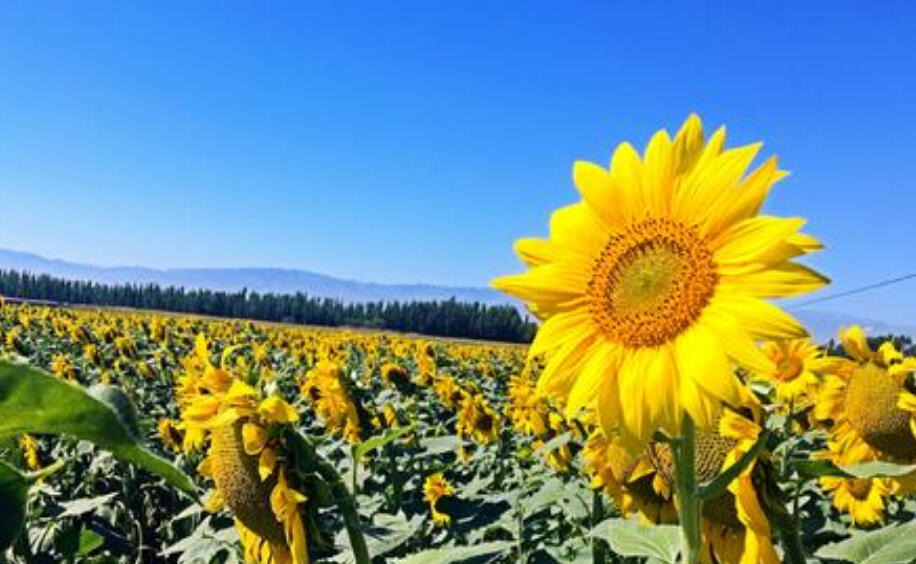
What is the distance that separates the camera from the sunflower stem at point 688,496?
1391 millimetres

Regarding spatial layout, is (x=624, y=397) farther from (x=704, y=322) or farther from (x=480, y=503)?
(x=480, y=503)

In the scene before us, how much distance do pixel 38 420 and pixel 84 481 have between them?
773 centimetres

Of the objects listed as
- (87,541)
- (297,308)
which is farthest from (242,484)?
(297,308)

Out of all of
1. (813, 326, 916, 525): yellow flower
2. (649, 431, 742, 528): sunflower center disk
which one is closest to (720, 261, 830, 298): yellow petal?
(649, 431, 742, 528): sunflower center disk

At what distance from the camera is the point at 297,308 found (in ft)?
241

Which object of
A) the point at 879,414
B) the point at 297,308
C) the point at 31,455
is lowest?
the point at 31,455

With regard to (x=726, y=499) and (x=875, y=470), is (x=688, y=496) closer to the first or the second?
(x=875, y=470)

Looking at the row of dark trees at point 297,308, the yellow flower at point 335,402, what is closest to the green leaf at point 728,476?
the yellow flower at point 335,402

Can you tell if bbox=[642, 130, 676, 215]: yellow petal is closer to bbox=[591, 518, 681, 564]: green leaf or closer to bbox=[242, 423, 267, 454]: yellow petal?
bbox=[591, 518, 681, 564]: green leaf

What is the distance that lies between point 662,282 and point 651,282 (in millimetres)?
16

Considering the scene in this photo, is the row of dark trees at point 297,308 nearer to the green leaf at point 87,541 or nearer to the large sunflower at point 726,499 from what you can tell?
the large sunflower at point 726,499

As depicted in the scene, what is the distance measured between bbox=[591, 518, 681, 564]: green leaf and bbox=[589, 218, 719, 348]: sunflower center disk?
1.14 ft

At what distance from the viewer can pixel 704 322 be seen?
4.93 feet

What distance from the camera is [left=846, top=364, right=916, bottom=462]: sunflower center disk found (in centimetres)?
296
